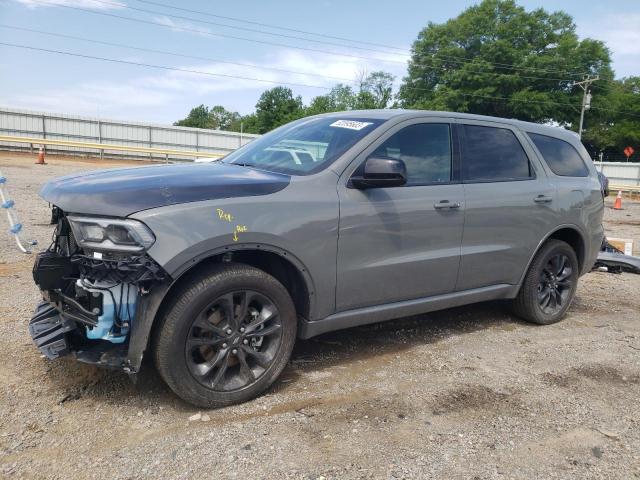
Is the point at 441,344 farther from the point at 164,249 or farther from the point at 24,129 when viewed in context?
the point at 24,129

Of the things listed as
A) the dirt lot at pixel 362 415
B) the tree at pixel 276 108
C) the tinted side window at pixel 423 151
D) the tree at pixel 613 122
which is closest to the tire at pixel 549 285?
the dirt lot at pixel 362 415

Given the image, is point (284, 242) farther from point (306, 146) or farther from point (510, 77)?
point (510, 77)

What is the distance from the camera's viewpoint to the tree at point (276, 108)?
67.2 metres

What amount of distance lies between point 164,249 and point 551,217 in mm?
3540

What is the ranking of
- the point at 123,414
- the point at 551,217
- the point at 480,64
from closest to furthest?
the point at 123,414 → the point at 551,217 → the point at 480,64

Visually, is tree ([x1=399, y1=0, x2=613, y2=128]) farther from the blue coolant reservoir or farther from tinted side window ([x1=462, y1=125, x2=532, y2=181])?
the blue coolant reservoir

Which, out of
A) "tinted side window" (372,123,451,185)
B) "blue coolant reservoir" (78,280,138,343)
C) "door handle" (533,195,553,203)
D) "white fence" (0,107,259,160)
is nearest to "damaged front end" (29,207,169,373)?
"blue coolant reservoir" (78,280,138,343)

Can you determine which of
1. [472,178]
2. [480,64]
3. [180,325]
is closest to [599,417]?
[472,178]

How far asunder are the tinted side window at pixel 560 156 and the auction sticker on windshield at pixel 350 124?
6.33ft

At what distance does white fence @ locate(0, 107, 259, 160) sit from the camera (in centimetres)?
2842

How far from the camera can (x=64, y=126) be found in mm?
29781

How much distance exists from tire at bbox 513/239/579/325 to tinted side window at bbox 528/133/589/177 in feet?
2.30

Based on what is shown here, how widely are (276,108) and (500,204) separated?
68.8 m

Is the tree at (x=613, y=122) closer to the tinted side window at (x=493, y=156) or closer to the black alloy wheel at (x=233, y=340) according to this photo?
the tinted side window at (x=493, y=156)
